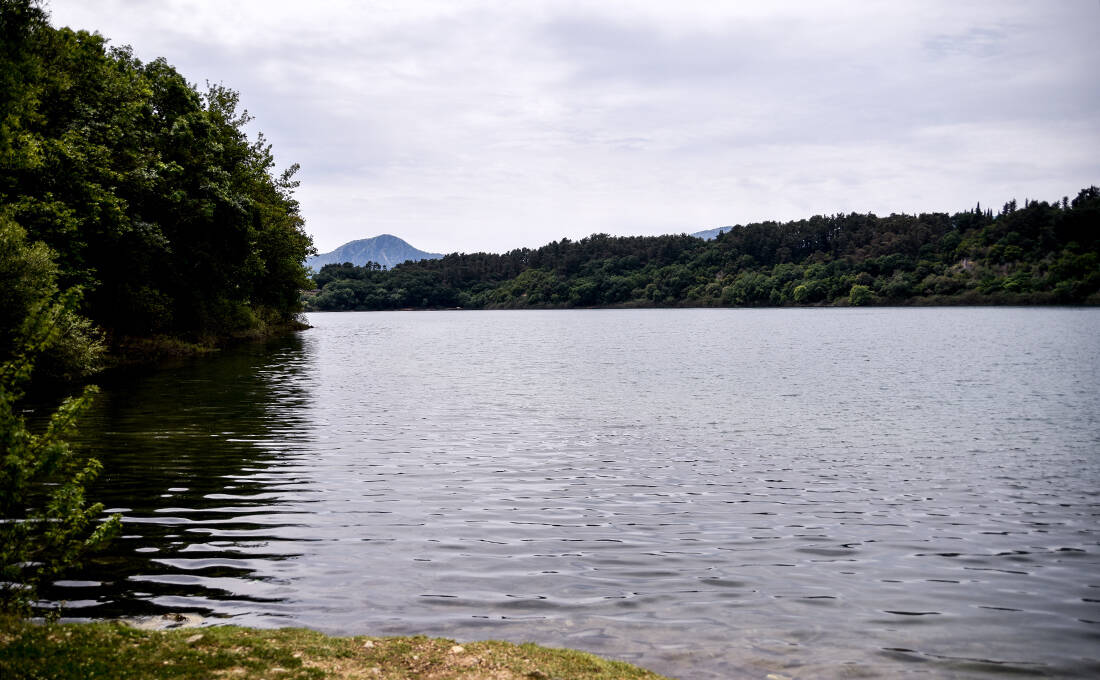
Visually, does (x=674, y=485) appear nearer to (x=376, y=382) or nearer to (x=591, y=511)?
(x=591, y=511)

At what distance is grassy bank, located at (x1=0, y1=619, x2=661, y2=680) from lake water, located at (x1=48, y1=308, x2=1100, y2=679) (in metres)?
1.21

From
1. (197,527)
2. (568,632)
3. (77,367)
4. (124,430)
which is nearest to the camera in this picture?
(568,632)

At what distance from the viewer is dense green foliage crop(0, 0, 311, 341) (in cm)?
3281

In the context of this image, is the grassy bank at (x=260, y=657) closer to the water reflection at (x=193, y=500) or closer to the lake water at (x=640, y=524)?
the lake water at (x=640, y=524)

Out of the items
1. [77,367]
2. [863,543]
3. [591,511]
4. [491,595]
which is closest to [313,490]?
[591,511]

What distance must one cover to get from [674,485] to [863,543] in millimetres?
5428

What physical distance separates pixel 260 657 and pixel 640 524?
9.06m

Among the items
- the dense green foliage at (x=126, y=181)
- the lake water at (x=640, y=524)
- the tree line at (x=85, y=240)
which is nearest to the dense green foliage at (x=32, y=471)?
the tree line at (x=85, y=240)

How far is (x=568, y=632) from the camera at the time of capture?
10086mm

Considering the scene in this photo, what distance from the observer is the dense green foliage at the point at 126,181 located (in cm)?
3281

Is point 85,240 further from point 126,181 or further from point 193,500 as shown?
point 193,500

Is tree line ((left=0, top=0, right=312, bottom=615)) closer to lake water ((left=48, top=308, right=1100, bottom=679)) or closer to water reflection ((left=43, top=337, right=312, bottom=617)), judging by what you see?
water reflection ((left=43, top=337, right=312, bottom=617))

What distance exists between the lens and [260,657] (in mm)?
8039

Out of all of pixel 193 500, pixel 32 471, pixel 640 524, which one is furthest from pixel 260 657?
pixel 193 500
